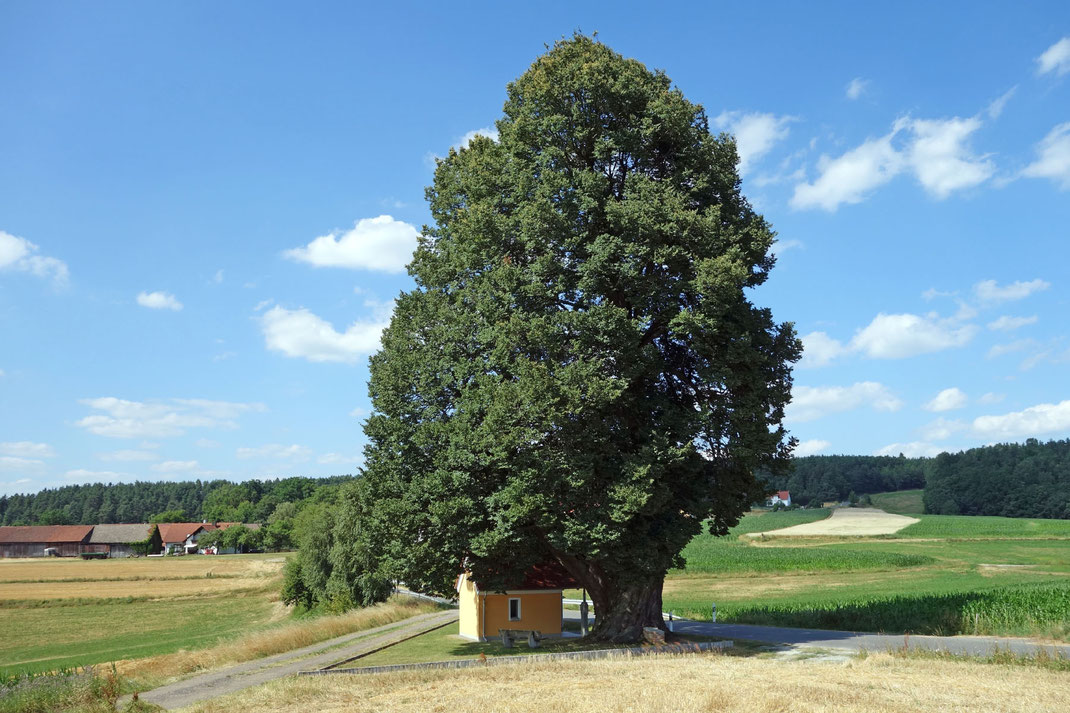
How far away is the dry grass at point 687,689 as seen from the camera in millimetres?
14133

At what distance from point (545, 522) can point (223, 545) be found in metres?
135

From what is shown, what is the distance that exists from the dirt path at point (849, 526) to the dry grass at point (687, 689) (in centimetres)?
7700

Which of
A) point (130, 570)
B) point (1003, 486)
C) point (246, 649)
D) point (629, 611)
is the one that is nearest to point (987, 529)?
point (1003, 486)

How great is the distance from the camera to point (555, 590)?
30094mm

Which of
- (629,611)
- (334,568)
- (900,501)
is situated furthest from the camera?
(900,501)

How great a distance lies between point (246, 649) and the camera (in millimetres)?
28688

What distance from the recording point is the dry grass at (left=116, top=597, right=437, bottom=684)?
26422 mm

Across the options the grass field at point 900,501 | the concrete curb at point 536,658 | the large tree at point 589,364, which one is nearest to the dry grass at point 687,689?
the concrete curb at point 536,658

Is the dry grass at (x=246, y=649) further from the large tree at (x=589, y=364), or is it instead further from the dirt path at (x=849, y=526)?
the dirt path at (x=849, y=526)

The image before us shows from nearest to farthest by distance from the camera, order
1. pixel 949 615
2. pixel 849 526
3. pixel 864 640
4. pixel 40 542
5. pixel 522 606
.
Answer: pixel 864 640 → pixel 949 615 → pixel 522 606 → pixel 849 526 → pixel 40 542

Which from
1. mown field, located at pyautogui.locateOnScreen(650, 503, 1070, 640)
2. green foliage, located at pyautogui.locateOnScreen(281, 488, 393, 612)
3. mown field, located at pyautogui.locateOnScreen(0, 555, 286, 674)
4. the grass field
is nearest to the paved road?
mown field, located at pyautogui.locateOnScreen(650, 503, 1070, 640)

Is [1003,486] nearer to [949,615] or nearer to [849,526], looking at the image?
[849,526]

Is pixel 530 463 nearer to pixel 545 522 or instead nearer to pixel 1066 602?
pixel 545 522

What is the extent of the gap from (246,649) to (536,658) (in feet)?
42.7
